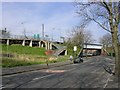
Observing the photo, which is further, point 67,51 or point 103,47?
point 103,47

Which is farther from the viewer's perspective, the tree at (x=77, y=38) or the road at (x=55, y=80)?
the tree at (x=77, y=38)

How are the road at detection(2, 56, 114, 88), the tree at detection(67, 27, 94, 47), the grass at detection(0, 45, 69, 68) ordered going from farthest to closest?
1. the tree at detection(67, 27, 94, 47)
2. the grass at detection(0, 45, 69, 68)
3. the road at detection(2, 56, 114, 88)

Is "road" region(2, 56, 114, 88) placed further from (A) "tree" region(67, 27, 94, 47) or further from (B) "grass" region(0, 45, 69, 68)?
(A) "tree" region(67, 27, 94, 47)

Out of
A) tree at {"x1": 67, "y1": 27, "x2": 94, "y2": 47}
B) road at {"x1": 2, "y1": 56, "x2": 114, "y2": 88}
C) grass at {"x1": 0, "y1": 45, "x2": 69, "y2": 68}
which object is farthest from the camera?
tree at {"x1": 67, "y1": 27, "x2": 94, "y2": 47}

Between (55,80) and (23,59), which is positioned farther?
Result: (23,59)

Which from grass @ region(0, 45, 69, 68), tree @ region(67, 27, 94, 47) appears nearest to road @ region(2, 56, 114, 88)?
grass @ region(0, 45, 69, 68)

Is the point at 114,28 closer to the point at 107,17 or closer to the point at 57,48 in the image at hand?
the point at 107,17

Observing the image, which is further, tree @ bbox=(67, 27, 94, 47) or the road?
tree @ bbox=(67, 27, 94, 47)

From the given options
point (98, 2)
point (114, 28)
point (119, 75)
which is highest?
point (98, 2)

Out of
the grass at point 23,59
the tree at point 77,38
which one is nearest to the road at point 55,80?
the grass at point 23,59

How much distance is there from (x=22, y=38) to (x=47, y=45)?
10047mm

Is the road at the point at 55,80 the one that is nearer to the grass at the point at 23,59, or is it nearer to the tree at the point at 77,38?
the grass at the point at 23,59

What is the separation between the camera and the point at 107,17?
29531 mm

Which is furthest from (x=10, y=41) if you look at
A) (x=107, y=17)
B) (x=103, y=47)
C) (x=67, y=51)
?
(x=107, y=17)
